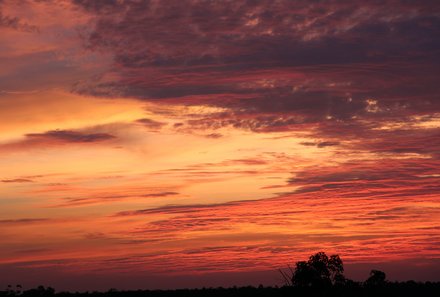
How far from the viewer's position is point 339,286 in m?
86.1

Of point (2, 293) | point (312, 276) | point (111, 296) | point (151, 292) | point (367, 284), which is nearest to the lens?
point (312, 276)

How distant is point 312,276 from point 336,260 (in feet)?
10.9

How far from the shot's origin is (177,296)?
158125 mm

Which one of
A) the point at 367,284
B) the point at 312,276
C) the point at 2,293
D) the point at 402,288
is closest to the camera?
the point at 312,276

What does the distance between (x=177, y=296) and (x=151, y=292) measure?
19.8 metres

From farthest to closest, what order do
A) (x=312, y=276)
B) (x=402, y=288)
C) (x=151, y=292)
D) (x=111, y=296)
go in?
(x=151, y=292) < (x=111, y=296) < (x=402, y=288) < (x=312, y=276)

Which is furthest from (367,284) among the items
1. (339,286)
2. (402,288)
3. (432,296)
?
(402,288)

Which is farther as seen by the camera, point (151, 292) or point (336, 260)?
point (151, 292)

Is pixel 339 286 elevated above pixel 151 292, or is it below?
below

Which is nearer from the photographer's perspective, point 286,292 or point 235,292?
point 286,292

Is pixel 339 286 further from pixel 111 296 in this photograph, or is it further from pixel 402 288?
pixel 111 296

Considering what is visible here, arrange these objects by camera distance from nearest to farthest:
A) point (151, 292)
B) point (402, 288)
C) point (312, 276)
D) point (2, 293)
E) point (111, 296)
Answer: point (312, 276), point (2, 293), point (402, 288), point (111, 296), point (151, 292)

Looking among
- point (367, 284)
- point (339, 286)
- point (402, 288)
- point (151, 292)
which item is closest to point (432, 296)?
point (402, 288)

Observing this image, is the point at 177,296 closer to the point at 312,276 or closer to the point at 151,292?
→ the point at 151,292
